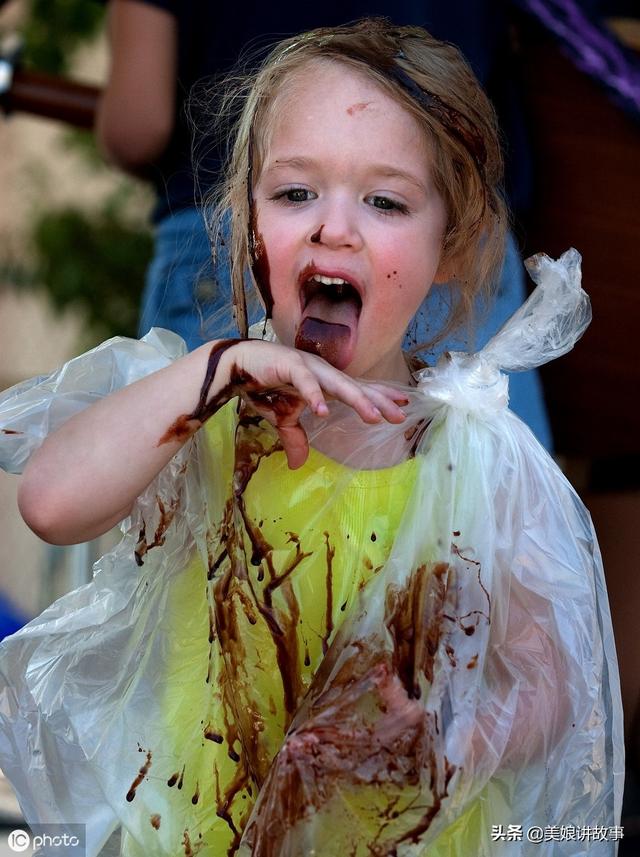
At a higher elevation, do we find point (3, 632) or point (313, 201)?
point (313, 201)

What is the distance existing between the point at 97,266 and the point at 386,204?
3161mm

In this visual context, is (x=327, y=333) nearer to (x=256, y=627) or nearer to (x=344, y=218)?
(x=344, y=218)

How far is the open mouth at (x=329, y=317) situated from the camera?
1.65 m

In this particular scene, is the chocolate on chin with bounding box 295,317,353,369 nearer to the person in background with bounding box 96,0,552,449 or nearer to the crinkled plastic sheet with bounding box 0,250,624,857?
the crinkled plastic sheet with bounding box 0,250,624,857

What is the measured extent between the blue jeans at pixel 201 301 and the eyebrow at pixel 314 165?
0.35 metres

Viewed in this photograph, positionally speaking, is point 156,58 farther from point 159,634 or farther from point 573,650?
point 573,650

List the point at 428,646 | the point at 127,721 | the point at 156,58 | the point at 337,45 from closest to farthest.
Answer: the point at 428,646
the point at 127,721
the point at 337,45
the point at 156,58

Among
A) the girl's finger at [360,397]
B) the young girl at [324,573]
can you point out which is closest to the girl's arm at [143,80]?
the young girl at [324,573]

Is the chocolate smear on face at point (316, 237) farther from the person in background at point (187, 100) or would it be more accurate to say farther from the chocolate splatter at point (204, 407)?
the person in background at point (187, 100)

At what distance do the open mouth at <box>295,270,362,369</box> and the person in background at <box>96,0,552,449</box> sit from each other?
450 millimetres

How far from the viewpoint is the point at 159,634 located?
1.72 meters

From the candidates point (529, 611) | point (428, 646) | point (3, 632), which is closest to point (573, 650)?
point (529, 611)

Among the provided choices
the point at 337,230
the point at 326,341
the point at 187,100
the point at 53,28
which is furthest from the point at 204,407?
the point at 53,28

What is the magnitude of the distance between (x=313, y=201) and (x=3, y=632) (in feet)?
7.76
